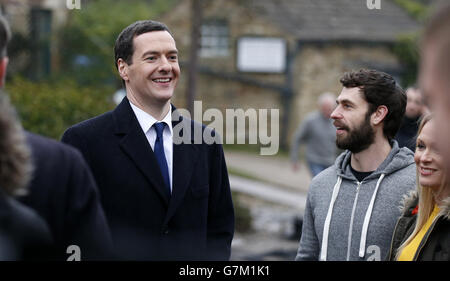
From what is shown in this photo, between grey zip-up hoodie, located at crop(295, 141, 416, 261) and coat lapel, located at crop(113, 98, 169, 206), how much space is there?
0.94m

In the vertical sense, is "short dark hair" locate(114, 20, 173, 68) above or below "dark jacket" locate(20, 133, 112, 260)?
above

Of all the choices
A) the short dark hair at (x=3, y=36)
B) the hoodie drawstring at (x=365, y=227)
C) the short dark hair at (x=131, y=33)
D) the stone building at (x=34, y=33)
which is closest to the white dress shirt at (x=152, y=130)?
the short dark hair at (x=131, y=33)

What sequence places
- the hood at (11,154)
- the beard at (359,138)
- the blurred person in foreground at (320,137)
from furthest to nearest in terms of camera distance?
the blurred person in foreground at (320,137)
the beard at (359,138)
the hood at (11,154)

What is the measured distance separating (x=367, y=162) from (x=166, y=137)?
45.6 inches

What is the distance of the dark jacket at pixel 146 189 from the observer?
142 inches

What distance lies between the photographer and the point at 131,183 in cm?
363

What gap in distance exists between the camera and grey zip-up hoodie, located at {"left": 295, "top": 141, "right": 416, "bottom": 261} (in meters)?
3.83

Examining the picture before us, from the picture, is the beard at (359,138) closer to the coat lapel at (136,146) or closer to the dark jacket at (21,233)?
the coat lapel at (136,146)

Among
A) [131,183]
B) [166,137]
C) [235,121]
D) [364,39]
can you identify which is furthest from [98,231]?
[364,39]

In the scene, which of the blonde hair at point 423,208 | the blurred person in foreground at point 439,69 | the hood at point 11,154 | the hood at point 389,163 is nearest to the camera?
the blurred person in foreground at point 439,69

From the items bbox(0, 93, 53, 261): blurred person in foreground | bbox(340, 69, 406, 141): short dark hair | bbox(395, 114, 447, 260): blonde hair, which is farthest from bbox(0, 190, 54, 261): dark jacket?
bbox(340, 69, 406, 141): short dark hair

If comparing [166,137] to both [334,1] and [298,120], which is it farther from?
[334,1]

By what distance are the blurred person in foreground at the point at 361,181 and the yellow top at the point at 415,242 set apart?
36 cm

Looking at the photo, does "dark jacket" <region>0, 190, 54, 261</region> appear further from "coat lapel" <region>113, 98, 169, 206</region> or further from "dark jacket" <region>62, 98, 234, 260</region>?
"coat lapel" <region>113, 98, 169, 206</region>
